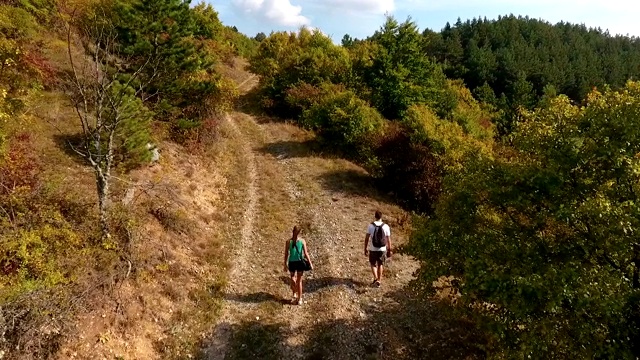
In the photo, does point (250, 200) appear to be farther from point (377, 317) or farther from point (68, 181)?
point (377, 317)

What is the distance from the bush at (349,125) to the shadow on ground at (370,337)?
43.8 ft

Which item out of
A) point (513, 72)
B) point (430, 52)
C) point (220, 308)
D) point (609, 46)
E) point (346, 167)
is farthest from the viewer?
point (609, 46)

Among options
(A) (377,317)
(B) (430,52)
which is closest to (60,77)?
(A) (377,317)

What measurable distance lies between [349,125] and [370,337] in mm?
17045

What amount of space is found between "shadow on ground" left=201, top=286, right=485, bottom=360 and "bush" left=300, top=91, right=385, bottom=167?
13348 millimetres

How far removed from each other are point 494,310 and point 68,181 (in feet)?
43.5

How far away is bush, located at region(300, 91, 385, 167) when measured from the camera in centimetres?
2595

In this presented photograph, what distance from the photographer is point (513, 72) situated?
7525 cm

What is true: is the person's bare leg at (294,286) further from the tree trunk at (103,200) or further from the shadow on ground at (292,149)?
the shadow on ground at (292,149)

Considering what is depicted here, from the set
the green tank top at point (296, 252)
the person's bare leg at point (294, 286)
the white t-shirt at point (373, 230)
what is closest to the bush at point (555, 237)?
the white t-shirt at point (373, 230)

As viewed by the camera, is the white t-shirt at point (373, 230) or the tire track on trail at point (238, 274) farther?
the white t-shirt at point (373, 230)

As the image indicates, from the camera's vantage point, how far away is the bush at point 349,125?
26.0 m

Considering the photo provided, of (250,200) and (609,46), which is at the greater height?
(609,46)

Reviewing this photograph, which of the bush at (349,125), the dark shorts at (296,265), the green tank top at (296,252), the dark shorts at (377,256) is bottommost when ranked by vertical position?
the dark shorts at (377,256)
